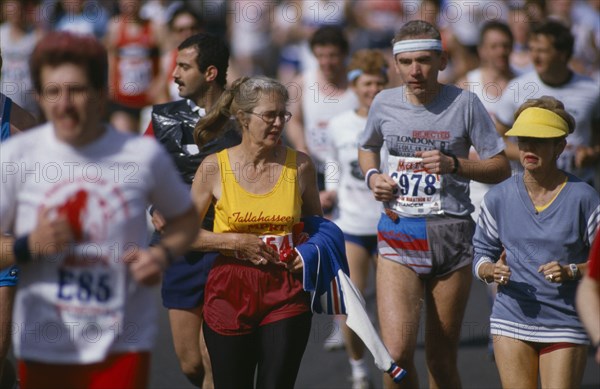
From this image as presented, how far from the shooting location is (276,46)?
20.3 m

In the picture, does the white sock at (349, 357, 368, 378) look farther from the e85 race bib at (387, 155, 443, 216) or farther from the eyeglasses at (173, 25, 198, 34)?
the eyeglasses at (173, 25, 198, 34)

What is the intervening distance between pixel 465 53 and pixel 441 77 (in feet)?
6.37

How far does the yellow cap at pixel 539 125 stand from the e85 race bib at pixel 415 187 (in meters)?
0.82

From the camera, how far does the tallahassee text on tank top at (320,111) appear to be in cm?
1013

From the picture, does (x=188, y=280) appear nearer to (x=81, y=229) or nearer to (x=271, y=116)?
(x=271, y=116)

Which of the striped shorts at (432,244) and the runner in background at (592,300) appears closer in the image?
the runner in background at (592,300)

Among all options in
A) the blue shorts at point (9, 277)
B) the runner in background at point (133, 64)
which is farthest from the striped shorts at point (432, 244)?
the runner in background at point (133, 64)

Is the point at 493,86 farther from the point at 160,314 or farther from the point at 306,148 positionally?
the point at 160,314

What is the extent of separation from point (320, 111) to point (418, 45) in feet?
10.9

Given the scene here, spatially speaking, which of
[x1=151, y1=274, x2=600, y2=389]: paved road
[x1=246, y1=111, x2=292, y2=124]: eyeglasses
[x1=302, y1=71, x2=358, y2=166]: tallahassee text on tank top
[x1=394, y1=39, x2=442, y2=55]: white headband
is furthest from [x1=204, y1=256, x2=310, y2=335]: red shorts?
[x1=302, y1=71, x2=358, y2=166]: tallahassee text on tank top

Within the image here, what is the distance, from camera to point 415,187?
276 inches

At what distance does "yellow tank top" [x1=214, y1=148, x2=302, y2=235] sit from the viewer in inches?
241

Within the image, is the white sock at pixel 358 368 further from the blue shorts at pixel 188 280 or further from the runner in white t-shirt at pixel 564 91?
the runner in white t-shirt at pixel 564 91

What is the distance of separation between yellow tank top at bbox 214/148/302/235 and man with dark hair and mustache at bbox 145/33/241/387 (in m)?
0.78
